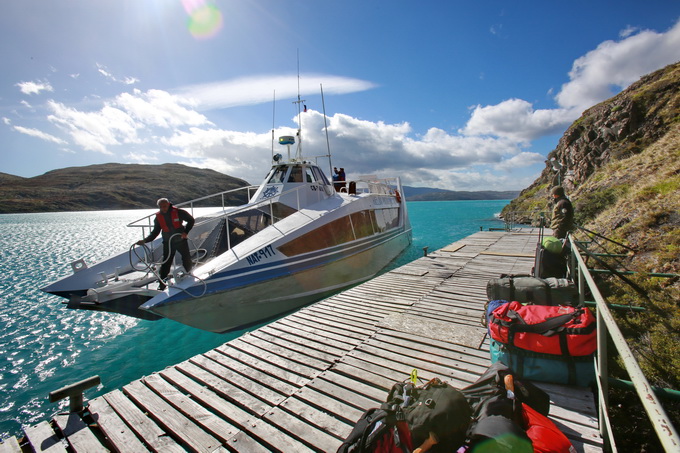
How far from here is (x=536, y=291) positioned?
505cm

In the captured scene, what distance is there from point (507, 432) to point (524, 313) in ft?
6.17

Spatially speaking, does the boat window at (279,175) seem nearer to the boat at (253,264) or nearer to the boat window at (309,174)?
the boat at (253,264)

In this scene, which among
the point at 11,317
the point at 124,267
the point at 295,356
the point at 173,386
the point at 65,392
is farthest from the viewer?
the point at 11,317

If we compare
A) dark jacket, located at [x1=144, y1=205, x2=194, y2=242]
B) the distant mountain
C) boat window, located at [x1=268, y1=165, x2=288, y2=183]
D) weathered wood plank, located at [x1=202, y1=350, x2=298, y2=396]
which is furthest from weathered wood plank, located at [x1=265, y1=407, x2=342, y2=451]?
the distant mountain

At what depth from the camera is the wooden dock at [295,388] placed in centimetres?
329

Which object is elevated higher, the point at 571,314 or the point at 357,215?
the point at 357,215

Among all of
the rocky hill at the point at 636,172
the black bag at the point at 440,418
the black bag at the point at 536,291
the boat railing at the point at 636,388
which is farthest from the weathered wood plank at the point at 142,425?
the rocky hill at the point at 636,172

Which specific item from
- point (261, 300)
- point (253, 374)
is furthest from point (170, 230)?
point (253, 374)

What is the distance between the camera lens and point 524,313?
375cm

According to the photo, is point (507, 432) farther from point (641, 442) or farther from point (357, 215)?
point (357, 215)

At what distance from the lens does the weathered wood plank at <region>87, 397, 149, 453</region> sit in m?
3.27

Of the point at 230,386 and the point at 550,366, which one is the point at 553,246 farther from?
the point at 230,386

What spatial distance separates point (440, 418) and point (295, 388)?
2.30 meters

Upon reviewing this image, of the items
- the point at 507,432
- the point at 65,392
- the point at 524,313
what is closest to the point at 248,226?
the point at 65,392
